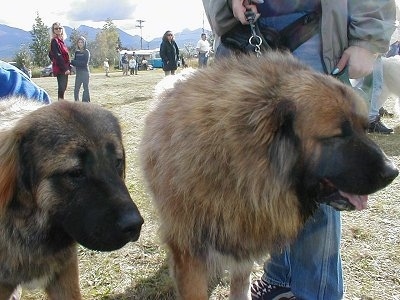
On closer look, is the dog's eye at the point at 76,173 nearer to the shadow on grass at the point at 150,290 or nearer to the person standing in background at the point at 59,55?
the shadow on grass at the point at 150,290

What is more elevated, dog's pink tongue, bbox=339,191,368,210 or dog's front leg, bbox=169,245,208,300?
dog's pink tongue, bbox=339,191,368,210

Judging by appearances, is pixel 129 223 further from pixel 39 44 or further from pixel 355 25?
pixel 39 44

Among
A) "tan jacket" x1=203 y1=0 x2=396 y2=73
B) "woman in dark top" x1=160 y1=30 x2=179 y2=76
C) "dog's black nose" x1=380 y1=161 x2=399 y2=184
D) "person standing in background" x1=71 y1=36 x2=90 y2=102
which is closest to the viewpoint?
"dog's black nose" x1=380 y1=161 x2=399 y2=184

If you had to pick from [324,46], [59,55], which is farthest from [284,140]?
[59,55]

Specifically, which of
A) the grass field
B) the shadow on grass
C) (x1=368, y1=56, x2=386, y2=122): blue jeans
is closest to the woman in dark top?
(x1=368, y1=56, x2=386, y2=122): blue jeans

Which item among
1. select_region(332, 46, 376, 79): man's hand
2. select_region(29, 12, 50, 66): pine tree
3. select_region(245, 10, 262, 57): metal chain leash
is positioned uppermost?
select_region(245, 10, 262, 57): metal chain leash

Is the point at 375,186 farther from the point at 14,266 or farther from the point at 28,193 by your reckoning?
the point at 14,266

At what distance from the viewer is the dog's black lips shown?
6.12 feet

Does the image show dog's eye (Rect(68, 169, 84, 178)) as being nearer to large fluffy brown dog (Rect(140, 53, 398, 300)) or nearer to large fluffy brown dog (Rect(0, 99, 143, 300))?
large fluffy brown dog (Rect(0, 99, 143, 300))

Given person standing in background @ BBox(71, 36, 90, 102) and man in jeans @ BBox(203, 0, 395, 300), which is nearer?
man in jeans @ BBox(203, 0, 395, 300)

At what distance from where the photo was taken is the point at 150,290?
254 cm

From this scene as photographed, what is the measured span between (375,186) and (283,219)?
0.41 metres

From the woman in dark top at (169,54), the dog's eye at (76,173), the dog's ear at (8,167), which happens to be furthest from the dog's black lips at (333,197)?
the woman in dark top at (169,54)

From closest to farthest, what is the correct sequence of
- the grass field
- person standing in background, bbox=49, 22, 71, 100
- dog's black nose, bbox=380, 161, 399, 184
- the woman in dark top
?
dog's black nose, bbox=380, 161, 399, 184, the grass field, person standing in background, bbox=49, 22, 71, 100, the woman in dark top
